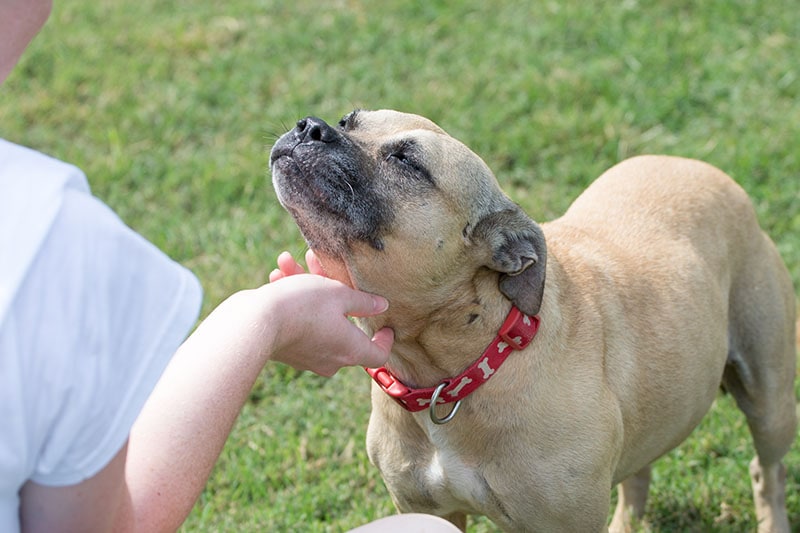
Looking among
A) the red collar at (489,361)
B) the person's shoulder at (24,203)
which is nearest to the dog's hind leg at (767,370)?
the red collar at (489,361)

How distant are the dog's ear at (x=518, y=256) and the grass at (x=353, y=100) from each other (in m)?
1.76

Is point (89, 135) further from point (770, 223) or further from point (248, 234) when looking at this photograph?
point (770, 223)

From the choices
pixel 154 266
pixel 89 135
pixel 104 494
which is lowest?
pixel 89 135

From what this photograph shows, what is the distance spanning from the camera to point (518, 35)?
7453mm

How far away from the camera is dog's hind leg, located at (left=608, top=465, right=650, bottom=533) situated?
171 inches

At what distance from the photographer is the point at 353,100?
7.00 m

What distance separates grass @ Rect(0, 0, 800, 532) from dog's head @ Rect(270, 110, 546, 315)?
1732mm

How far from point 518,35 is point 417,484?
15.4 ft

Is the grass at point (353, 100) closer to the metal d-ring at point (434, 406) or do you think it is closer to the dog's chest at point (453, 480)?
the dog's chest at point (453, 480)

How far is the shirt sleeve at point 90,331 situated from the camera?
1.68 m

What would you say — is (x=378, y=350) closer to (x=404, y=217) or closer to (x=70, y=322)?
(x=404, y=217)

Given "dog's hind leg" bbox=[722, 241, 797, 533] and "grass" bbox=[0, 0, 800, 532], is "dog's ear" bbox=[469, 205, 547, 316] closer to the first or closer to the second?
"dog's hind leg" bbox=[722, 241, 797, 533]

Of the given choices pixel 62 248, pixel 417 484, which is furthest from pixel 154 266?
pixel 417 484

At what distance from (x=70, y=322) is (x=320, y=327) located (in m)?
1.18
